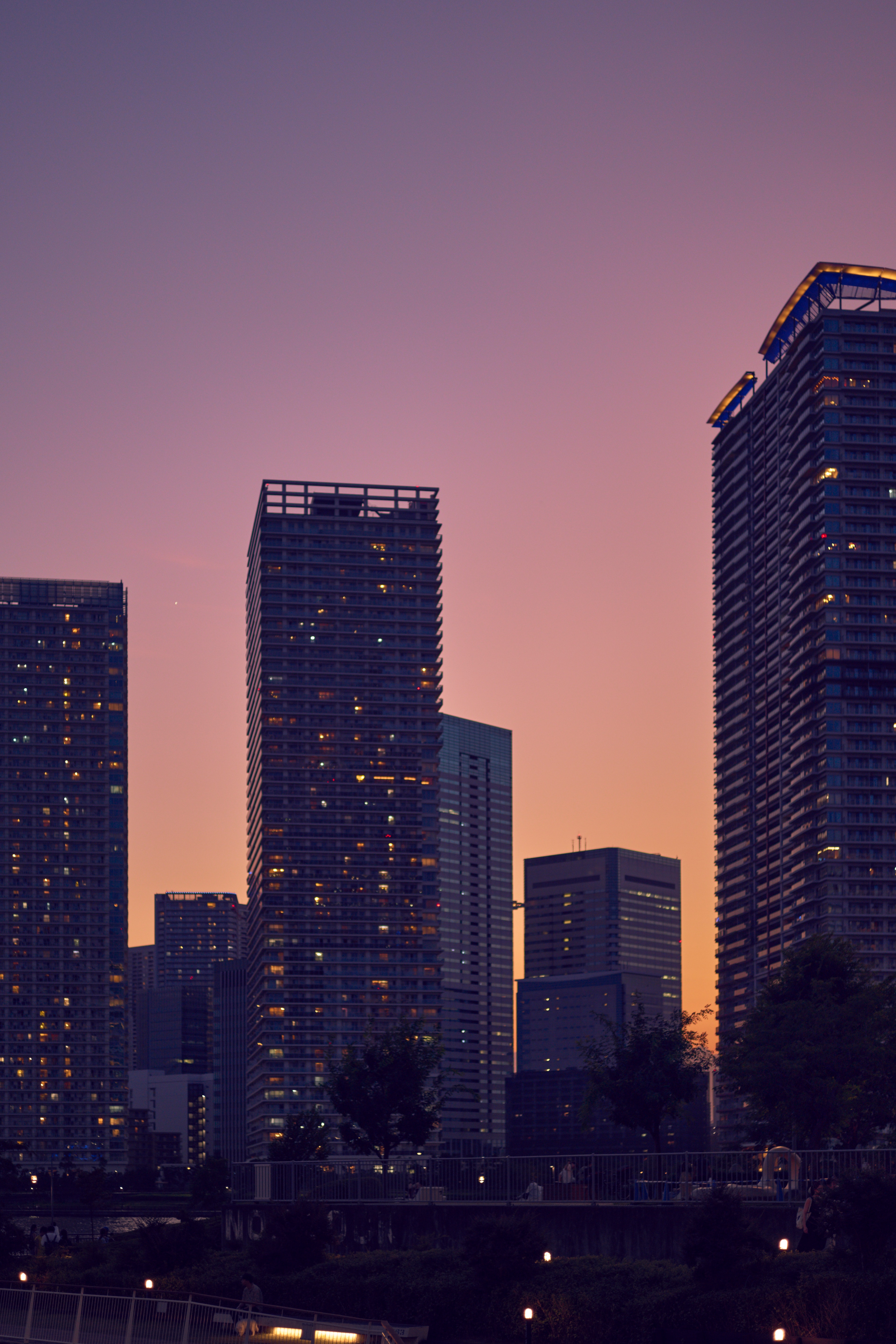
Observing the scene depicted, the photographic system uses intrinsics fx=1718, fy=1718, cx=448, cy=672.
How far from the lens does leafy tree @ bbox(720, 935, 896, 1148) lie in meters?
77.6

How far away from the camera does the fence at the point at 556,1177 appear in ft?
159

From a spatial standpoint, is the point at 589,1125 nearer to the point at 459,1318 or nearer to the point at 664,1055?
the point at 664,1055

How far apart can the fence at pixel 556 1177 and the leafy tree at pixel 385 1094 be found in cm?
1886

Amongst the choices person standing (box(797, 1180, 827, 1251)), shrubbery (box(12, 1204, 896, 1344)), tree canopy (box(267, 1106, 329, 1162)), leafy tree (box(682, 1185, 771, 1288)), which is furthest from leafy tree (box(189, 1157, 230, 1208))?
leafy tree (box(682, 1185, 771, 1288))

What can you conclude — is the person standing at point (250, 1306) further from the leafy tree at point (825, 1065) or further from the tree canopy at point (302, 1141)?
the tree canopy at point (302, 1141)

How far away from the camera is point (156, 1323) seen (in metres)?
35.4

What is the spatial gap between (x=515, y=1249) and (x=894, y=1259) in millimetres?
10311

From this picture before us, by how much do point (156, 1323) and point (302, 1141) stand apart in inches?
4168

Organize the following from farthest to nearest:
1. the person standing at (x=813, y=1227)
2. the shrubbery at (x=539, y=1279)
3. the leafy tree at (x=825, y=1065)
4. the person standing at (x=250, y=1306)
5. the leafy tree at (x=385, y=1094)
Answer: the leafy tree at (x=385, y=1094) → the leafy tree at (x=825, y=1065) → the person standing at (x=813, y=1227) → the shrubbery at (x=539, y=1279) → the person standing at (x=250, y=1306)

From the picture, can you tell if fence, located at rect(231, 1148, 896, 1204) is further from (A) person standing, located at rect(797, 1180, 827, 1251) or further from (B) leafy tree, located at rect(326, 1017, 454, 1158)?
(B) leafy tree, located at rect(326, 1017, 454, 1158)

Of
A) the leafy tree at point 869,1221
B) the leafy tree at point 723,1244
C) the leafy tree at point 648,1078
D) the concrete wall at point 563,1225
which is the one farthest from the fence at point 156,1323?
the leafy tree at point 648,1078

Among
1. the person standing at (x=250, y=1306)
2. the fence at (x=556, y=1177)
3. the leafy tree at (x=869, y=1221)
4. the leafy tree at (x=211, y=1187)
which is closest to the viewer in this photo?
the person standing at (x=250, y=1306)

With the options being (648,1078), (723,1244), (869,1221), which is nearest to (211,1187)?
(648,1078)

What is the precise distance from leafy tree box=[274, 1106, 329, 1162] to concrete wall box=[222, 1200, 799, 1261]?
6081 centimetres
